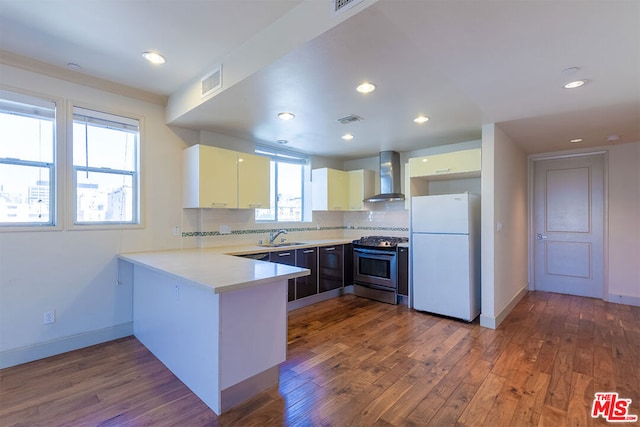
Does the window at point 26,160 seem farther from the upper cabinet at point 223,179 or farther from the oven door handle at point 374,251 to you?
the oven door handle at point 374,251

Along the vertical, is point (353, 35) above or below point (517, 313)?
above

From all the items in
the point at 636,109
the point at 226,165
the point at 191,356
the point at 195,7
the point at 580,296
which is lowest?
the point at 580,296

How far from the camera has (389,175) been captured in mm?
4938

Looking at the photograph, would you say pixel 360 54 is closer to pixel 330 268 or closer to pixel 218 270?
pixel 218 270

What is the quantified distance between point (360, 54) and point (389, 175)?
313 centimetres

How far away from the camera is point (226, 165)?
3.66m

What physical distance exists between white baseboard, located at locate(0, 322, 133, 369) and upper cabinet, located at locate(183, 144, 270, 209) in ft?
4.86

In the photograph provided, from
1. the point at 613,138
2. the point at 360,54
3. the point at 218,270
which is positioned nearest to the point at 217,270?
the point at 218,270

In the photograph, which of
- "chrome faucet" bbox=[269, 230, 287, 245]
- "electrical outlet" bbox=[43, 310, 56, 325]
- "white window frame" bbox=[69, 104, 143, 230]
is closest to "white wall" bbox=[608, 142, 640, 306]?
"chrome faucet" bbox=[269, 230, 287, 245]

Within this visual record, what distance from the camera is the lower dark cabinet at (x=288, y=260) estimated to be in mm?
3824

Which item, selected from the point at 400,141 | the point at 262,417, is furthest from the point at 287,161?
the point at 262,417

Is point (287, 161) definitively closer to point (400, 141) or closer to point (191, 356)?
point (400, 141)

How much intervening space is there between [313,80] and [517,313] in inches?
152

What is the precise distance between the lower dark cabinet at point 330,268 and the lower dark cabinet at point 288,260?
0.51 metres
